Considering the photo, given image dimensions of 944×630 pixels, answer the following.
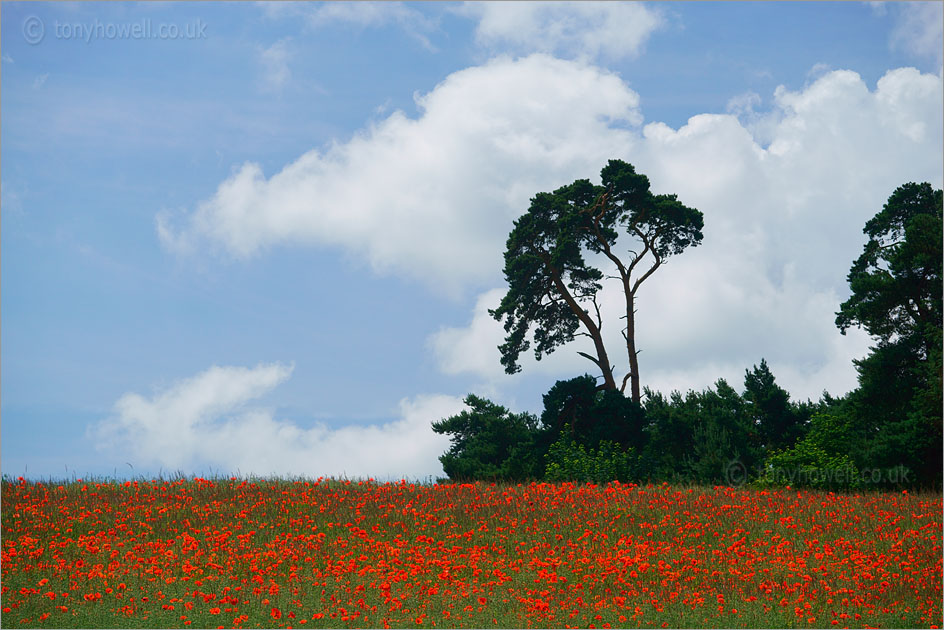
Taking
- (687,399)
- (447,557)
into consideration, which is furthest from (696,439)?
(447,557)

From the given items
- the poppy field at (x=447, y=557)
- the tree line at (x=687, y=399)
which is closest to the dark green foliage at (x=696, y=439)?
the tree line at (x=687, y=399)

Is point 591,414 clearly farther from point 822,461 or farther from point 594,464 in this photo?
point 822,461

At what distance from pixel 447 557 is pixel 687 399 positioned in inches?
762

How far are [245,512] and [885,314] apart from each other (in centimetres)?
2238

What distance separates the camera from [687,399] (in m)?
31.5

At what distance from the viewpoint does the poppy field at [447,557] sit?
11.7 meters

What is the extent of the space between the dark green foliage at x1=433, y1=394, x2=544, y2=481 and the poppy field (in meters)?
11.7

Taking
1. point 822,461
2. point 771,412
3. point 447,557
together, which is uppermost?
point 771,412

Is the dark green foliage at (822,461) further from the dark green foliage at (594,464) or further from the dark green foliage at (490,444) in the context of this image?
the dark green foliage at (490,444)

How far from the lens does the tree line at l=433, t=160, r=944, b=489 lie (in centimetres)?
2638

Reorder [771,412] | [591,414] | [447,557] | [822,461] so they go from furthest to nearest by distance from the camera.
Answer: [771,412] → [591,414] → [822,461] → [447,557]

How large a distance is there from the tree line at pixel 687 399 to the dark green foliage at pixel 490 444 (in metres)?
0.06

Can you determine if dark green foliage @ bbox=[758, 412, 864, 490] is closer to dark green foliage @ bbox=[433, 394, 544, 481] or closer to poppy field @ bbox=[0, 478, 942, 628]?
poppy field @ bbox=[0, 478, 942, 628]

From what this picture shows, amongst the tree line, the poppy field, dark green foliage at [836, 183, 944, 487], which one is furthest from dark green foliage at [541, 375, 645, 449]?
the poppy field
